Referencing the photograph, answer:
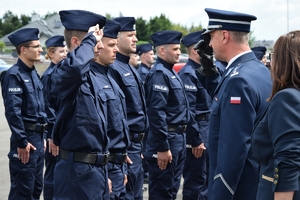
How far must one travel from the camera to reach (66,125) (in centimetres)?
350

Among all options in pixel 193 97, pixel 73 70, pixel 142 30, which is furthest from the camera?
pixel 142 30

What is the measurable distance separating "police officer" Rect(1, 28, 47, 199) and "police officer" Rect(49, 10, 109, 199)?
2195mm

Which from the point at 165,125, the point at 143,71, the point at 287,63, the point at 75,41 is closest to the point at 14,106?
the point at 165,125

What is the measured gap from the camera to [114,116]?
404 centimetres

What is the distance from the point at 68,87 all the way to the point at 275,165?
162 cm

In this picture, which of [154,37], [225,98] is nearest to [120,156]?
[225,98]

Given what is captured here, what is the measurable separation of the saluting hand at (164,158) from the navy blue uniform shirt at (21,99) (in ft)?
5.40

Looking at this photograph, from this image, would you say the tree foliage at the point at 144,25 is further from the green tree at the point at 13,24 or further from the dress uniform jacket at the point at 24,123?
the dress uniform jacket at the point at 24,123

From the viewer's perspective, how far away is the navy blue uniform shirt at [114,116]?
159 inches

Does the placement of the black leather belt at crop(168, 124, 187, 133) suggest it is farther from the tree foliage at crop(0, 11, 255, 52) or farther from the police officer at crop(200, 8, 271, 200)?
the tree foliage at crop(0, 11, 255, 52)

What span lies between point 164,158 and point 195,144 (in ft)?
3.01

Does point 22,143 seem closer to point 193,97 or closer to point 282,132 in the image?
point 193,97

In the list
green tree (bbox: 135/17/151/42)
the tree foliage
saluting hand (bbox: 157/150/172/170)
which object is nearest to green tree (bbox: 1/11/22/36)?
the tree foliage

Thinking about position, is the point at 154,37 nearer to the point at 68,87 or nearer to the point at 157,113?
the point at 157,113
